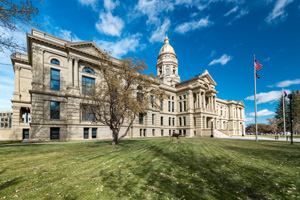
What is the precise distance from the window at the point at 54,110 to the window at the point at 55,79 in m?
2.98

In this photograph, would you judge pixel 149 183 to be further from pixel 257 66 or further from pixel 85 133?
pixel 257 66

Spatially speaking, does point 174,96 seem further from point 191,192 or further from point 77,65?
point 191,192

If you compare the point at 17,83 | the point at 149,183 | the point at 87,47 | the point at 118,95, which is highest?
the point at 87,47

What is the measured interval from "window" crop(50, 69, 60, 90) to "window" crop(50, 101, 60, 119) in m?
2.98

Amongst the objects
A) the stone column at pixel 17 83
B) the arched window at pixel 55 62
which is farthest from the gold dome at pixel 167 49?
the stone column at pixel 17 83

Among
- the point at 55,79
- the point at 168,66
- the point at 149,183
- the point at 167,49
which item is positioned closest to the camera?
the point at 149,183

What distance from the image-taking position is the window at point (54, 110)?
2688cm


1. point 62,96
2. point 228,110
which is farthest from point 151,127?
point 228,110

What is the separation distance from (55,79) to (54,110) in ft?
19.8

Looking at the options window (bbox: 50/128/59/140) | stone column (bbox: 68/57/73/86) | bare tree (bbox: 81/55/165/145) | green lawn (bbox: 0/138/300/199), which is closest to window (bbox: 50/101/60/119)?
window (bbox: 50/128/59/140)

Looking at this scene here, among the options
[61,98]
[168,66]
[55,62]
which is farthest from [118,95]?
[168,66]

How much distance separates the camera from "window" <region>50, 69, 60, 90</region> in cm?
2760

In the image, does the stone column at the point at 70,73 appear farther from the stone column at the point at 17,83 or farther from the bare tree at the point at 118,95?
the stone column at the point at 17,83

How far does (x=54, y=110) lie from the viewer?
89.1 feet
